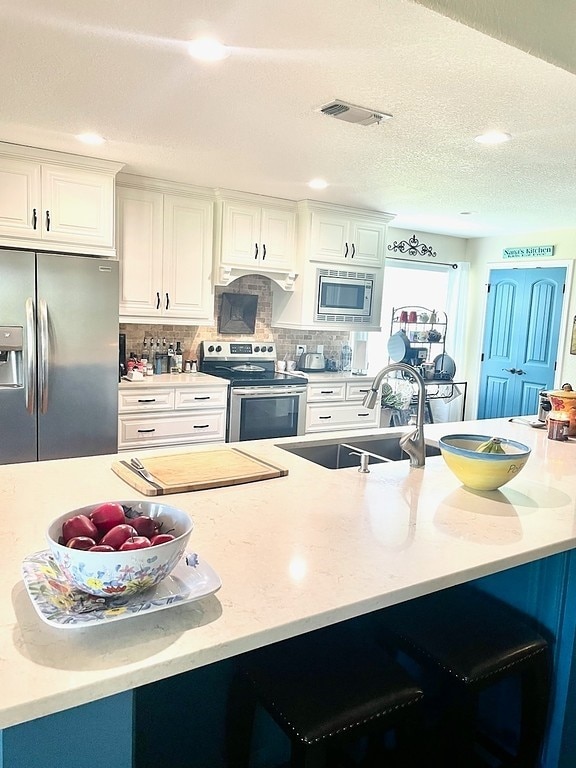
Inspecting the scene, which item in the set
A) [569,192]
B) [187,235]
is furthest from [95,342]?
[569,192]

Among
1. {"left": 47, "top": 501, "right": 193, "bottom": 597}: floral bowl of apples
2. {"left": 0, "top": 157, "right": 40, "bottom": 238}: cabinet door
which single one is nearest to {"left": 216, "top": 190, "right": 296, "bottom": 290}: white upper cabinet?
{"left": 0, "top": 157, "right": 40, "bottom": 238}: cabinet door

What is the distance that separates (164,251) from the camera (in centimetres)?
410

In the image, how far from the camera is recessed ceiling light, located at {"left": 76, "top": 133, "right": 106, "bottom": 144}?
299 cm

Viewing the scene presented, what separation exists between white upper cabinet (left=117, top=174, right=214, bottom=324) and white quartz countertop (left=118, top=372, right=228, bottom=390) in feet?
1.36

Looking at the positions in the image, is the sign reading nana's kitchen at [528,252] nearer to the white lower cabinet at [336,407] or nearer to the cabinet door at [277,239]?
the white lower cabinet at [336,407]

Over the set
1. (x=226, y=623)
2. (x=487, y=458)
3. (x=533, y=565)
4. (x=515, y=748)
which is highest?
(x=487, y=458)

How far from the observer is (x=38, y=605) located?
2.97ft

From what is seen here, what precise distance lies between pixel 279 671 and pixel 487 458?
0.87m

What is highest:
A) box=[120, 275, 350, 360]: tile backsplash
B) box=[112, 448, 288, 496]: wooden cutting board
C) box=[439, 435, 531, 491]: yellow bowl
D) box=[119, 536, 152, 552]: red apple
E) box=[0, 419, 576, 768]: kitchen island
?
box=[120, 275, 350, 360]: tile backsplash

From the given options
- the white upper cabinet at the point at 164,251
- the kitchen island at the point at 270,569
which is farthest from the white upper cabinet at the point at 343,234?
the kitchen island at the point at 270,569

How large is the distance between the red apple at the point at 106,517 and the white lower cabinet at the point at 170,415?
280 centimetres

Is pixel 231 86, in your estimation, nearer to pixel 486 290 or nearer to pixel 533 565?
pixel 533 565

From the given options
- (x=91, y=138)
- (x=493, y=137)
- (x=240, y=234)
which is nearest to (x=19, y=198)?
(x=91, y=138)

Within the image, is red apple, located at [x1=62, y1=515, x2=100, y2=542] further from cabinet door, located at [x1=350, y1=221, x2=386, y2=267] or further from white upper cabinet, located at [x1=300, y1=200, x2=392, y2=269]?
cabinet door, located at [x1=350, y1=221, x2=386, y2=267]
